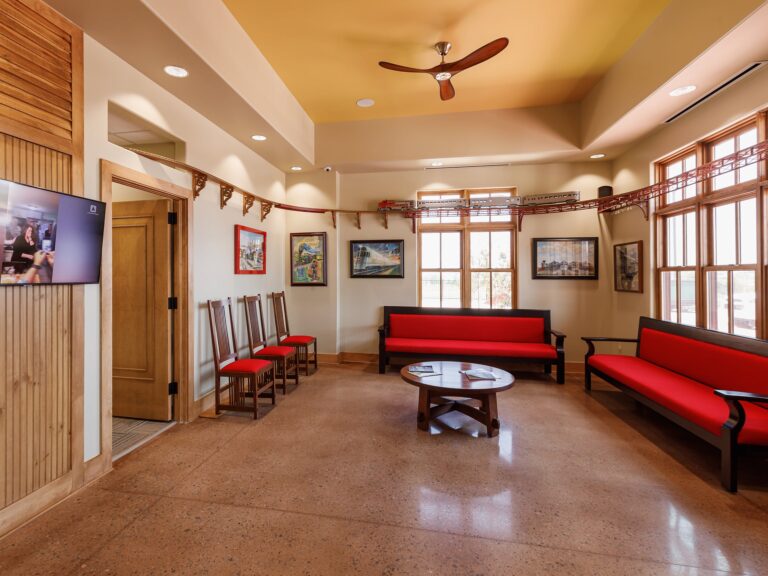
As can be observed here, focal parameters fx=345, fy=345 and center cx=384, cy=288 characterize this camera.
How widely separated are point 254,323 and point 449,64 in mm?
3757

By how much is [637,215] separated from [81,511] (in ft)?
20.7

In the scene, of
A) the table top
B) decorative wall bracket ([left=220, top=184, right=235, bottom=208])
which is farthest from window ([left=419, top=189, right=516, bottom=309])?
decorative wall bracket ([left=220, top=184, right=235, bottom=208])

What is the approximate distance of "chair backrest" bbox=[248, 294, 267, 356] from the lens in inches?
174

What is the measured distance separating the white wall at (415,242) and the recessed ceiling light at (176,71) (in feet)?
9.45

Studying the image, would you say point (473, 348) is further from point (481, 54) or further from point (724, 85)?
point (724, 85)

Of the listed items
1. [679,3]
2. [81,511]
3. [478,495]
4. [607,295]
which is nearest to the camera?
[81,511]

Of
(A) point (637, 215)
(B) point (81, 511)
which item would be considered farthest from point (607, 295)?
(B) point (81, 511)

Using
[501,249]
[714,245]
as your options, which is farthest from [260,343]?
[714,245]

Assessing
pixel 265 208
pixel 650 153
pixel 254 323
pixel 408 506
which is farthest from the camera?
pixel 265 208

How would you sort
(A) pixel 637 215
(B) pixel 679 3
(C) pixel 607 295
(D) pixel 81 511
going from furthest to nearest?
(C) pixel 607 295 → (A) pixel 637 215 → (B) pixel 679 3 → (D) pixel 81 511

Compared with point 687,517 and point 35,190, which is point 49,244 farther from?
point 687,517

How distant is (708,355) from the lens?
3.22m

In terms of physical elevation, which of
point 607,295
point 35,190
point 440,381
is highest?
point 35,190

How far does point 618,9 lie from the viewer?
312 centimetres
